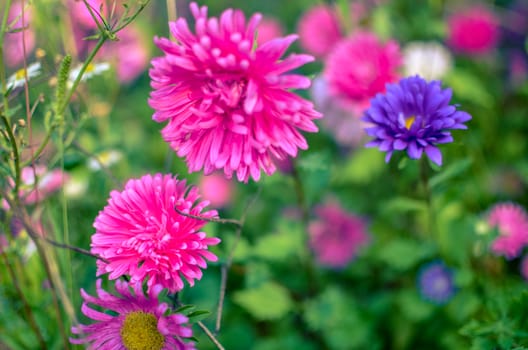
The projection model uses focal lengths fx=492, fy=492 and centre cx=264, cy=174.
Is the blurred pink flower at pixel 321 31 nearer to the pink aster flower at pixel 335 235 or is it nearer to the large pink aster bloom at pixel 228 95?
the pink aster flower at pixel 335 235

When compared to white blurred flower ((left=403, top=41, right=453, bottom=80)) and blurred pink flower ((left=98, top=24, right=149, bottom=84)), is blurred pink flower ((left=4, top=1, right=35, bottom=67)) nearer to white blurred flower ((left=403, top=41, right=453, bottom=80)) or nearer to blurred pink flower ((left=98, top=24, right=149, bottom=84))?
blurred pink flower ((left=98, top=24, right=149, bottom=84))

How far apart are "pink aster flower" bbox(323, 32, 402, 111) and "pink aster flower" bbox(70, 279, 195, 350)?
67 centimetres

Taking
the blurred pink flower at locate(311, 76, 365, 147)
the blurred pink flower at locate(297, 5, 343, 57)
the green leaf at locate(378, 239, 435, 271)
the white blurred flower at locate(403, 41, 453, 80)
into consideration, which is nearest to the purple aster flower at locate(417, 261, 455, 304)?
the green leaf at locate(378, 239, 435, 271)

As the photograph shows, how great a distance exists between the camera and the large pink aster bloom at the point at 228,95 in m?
0.56

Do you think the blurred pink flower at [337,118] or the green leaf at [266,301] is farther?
the blurred pink flower at [337,118]

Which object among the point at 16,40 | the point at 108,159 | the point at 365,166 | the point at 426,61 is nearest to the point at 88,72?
the point at 108,159

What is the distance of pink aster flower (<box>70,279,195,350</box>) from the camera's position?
605 millimetres

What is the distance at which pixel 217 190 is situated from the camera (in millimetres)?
1617

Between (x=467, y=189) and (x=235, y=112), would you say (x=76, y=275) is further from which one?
(x=467, y=189)

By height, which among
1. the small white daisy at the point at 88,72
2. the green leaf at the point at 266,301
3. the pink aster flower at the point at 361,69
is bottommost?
the green leaf at the point at 266,301

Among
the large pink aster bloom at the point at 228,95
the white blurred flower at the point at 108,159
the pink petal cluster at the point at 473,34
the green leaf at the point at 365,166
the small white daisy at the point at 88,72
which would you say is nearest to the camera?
the large pink aster bloom at the point at 228,95

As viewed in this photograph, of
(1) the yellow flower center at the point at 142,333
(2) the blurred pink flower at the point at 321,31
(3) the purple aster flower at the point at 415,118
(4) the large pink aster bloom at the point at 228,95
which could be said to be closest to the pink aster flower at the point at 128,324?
(1) the yellow flower center at the point at 142,333

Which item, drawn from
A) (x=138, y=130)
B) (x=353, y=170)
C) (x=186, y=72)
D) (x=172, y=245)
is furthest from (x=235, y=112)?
(x=138, y=130)

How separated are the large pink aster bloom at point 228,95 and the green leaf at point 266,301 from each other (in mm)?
548
